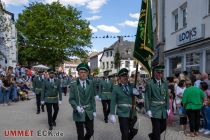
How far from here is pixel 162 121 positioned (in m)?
8.57

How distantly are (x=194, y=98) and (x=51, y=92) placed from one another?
4461 millimetres

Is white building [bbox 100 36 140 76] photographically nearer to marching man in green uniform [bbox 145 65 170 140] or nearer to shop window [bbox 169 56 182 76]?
shop window [bbox 169 56 182 76]

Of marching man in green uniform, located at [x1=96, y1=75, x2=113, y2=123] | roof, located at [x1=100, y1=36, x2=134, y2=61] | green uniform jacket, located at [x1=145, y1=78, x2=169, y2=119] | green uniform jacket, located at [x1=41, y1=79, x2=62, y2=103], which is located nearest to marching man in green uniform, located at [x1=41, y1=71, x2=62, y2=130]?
green uniform jacket, located at [x1=41, y1=79, x2=62, y2=103]

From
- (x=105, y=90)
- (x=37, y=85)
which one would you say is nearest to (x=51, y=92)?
(x=105, y=90)

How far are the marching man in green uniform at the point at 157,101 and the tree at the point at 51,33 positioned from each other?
48.3m

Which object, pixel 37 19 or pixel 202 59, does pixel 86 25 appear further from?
pixel 202 59

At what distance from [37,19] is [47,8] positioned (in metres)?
2.76

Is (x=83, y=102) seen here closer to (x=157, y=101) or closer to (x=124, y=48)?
(x=157, y=101)

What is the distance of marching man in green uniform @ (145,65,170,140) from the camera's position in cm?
840

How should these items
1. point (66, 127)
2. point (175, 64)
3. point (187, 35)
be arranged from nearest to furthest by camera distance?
point (66, 127) → point (187, 35) → point (175, 64)

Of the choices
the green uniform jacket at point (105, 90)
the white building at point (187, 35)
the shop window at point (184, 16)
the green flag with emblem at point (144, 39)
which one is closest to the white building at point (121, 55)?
the white building at point (187, 35)

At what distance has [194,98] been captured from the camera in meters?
11.0

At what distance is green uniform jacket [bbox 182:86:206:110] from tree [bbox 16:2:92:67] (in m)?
46.1

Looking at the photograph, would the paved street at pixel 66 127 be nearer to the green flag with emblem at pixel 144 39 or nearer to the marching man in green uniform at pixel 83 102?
the marching man in green uniform at pixel 83 102
